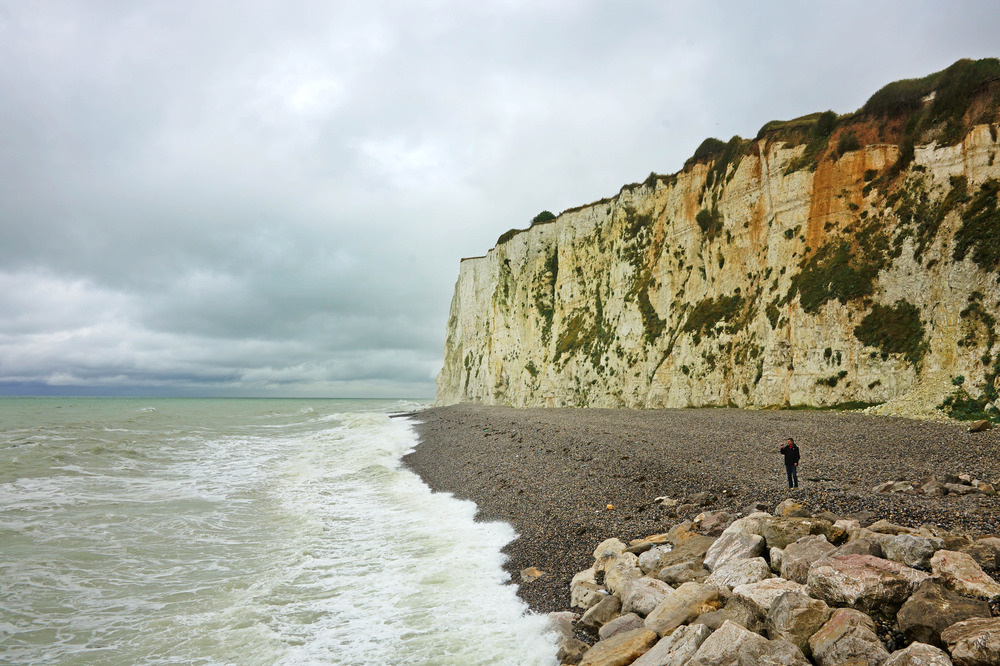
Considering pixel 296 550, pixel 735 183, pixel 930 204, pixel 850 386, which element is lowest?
pixel 296 550

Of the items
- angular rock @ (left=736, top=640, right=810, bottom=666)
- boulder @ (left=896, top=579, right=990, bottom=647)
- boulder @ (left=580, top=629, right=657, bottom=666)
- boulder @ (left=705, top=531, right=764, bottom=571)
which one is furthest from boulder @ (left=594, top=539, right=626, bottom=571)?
boulder @ (left=896, top=579, right=990, bottom=647)

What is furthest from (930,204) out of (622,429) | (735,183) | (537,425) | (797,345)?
(537,425)

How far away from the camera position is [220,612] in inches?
332

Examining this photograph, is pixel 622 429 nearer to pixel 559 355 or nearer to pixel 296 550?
pixel 296 550

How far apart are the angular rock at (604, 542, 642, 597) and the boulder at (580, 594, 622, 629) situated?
0.86 feet

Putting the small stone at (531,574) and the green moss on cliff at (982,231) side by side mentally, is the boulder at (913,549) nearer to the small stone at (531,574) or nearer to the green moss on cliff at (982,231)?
the small stone at (531,574)

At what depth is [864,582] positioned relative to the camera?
5387 millimetres

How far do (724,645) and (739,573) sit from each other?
2.05m

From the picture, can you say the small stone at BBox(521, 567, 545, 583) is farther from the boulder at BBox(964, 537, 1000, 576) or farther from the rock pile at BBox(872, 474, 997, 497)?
the rock pile at BBox(872, 474, 997, 497)

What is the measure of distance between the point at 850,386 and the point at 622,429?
451 inches

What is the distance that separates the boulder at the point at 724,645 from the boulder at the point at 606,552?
10.9 feet

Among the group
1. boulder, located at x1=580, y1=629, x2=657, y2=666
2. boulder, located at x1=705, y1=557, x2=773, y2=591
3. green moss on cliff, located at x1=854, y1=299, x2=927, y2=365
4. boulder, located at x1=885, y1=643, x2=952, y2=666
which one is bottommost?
boulder, located at x1=580, y1=629, x2=657, y2=666

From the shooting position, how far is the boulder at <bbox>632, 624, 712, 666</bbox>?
526cm

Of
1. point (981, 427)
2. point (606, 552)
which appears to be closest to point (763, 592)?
point (606, 552)
